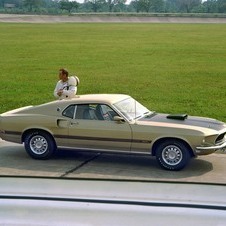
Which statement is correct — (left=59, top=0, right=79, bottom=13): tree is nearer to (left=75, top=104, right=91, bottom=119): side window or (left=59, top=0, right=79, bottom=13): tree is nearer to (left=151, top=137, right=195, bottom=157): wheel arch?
(left=75, top=104, right=91, bottom=119): side window

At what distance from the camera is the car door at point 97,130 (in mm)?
9031

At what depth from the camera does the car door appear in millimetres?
9031

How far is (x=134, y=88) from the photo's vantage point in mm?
19766

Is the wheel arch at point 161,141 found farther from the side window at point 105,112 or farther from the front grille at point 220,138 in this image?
the side window at point 105,112

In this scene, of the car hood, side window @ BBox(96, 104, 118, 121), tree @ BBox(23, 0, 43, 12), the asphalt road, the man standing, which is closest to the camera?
the asphalt road

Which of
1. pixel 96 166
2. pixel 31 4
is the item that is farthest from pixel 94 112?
pixel 31 4

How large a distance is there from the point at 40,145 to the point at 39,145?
0.06 ft

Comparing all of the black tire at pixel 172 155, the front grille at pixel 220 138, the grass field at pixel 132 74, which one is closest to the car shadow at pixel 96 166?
the black tire at pixel 172 155

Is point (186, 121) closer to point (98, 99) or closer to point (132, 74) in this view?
point (98, 99)

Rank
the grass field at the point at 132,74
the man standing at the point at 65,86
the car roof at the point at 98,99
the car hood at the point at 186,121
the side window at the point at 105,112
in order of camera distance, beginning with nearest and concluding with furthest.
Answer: the car hood at the point at 186,121, the side window at the point at 105,112, the car roof at the point at 98,99, the man standing at the point at 65,86, the grass field at the point at 132,74

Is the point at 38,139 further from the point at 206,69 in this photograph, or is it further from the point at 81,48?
the point at 81,48

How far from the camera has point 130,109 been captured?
948 centimetres

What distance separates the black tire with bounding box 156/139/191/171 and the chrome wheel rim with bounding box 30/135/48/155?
2.11 m

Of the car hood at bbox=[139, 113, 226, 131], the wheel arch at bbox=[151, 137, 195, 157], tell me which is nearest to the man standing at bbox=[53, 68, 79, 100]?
the car hood at bbox=[139, 113, 226, 131]
